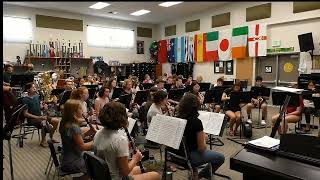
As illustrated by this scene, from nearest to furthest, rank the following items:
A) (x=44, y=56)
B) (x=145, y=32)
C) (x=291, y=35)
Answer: (x=291, y=35) < (x=44, y=56) < (x=145, y=32)

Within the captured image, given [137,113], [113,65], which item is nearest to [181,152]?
[137,113]

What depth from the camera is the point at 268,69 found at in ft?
36.6

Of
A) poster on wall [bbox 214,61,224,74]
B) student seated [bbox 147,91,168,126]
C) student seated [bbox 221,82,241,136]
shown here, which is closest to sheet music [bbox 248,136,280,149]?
student seated [bbox 147,91,168,126]

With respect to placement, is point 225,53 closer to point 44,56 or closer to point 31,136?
point 44,56

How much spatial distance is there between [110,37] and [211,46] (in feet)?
16.9

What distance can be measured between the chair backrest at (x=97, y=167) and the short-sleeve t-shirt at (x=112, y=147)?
0.61ft

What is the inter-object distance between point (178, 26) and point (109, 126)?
42.4 feet

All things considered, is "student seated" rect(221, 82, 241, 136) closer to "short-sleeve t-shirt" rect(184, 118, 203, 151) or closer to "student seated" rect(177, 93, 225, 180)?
"student seated" rect(177, 93, 225, 180)

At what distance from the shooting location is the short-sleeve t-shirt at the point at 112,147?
2.51m

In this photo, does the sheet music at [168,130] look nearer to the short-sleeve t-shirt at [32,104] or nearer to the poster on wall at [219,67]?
the short-sleeve t-shirt at [32,104]

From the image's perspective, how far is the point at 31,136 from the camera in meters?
6.64

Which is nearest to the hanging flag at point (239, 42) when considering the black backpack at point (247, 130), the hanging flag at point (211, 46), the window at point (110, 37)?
the hanging flag at point (211, 46)

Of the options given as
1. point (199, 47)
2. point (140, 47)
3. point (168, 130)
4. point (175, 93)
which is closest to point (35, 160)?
point (168, 130)

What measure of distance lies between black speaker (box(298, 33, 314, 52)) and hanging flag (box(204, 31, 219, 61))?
3.88 metres
